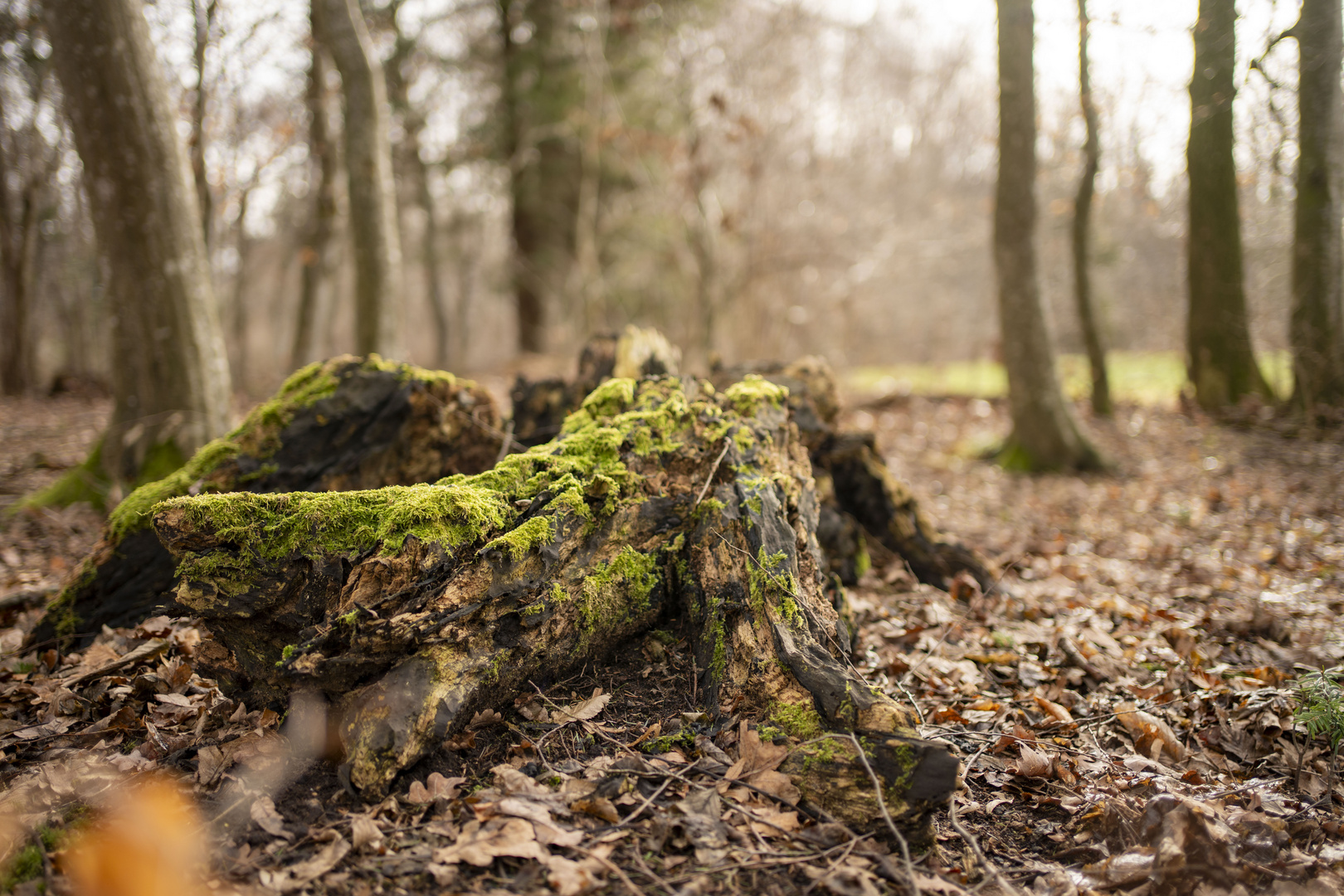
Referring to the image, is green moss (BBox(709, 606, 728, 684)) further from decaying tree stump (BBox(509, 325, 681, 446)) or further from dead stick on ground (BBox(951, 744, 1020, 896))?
decaying tree stump (BBox(509, 325, 681, 446))

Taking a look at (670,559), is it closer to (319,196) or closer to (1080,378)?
(319,196)

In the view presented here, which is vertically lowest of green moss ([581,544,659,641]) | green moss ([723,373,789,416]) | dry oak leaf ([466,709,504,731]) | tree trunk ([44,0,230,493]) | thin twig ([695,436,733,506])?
dry oak leaf ([466,709,504,731])

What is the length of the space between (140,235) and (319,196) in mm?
8232

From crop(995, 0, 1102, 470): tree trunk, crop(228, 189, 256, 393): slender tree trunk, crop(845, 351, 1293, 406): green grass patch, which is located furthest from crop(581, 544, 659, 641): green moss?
crop(228, 189, 256, 393): slender tree trunk

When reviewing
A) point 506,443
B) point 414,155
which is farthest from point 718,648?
point 414,155

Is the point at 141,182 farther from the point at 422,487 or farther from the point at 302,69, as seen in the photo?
the point at 302,69

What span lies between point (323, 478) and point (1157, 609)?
551 centimetres

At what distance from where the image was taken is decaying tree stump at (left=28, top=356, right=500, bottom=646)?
12.4ft

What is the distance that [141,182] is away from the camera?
565 cm

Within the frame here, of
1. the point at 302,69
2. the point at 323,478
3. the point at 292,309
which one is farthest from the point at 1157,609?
the point at 292,309

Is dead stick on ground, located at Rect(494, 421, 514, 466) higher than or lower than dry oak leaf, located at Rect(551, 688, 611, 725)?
higher

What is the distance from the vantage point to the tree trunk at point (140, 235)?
18.1 ft

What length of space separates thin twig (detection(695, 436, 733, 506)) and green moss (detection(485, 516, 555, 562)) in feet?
2.63

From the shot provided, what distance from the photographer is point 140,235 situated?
5.68 metres
